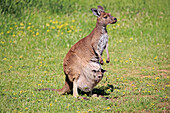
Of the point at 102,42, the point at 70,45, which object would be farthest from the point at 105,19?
the point at 70,45

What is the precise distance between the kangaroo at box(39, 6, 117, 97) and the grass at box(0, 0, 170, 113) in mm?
318

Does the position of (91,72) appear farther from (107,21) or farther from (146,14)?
(146,14)

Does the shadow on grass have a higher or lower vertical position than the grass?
lower

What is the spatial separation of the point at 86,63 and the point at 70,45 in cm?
476

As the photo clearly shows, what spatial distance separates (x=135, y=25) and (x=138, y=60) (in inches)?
145

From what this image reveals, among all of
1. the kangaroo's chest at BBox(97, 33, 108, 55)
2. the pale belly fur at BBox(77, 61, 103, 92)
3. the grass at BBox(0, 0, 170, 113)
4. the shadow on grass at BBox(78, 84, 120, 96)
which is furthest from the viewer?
the shadow on grass at BBox(78, 84, 120, 96)

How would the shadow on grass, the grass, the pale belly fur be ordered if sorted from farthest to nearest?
1. the shadow on grass
2. the pale belly fur
3. the grass

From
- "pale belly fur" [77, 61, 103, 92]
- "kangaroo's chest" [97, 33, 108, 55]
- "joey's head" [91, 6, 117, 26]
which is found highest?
"joey's head" [91, 6, 117, 26]

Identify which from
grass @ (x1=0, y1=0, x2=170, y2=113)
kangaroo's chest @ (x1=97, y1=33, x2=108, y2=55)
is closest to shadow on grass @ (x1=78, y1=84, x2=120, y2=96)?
grass @ (x1=0, y1=0, x2=170, y2=113)

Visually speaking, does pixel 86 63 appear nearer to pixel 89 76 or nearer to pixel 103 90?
pixel 89 76

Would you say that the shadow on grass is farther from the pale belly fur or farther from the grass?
the pale belly fur

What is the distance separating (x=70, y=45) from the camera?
1018 centimetres

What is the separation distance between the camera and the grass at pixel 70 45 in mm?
5207

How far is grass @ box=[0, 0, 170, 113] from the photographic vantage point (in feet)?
17.1
